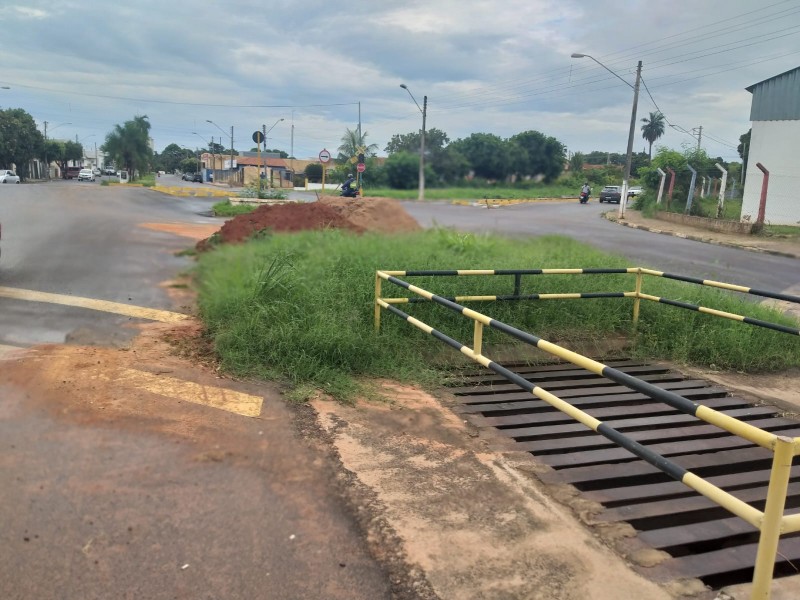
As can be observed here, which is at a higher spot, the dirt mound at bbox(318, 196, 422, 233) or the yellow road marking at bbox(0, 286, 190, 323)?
the dirt mound at bbox(318, 196, 422, 233)

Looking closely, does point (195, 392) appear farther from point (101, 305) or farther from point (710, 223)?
point (710, 223)

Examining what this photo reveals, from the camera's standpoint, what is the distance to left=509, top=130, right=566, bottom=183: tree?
60969 millimetres

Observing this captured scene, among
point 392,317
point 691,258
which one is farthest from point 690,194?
point 392,317

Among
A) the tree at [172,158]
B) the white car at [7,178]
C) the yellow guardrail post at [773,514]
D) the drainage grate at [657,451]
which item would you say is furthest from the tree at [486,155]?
the tree at [172,158]

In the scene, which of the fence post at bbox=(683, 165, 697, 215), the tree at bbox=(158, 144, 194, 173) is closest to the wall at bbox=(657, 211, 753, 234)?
the fence post at bbox=(683, 165, 697, 215)

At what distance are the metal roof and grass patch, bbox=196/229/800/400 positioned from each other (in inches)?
845

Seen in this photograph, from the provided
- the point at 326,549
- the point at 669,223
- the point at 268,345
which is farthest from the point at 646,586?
the point at 669,223

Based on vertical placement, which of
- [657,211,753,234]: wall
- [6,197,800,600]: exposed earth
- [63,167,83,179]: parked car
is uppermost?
[63,167,83,179]: parked car

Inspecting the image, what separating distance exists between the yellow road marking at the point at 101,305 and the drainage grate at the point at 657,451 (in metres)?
3.75

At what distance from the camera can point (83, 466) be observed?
142 inches

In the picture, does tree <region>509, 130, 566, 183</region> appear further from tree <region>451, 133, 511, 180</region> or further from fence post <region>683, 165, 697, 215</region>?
fence post <region>683, 165, 697, 215</region>

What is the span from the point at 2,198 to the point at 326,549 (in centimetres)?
2616

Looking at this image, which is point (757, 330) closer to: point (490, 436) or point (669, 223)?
point (490, 436)

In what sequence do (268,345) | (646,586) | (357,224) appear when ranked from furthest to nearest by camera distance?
1. (357,224)
2. (268,345)
3. (646,586)
